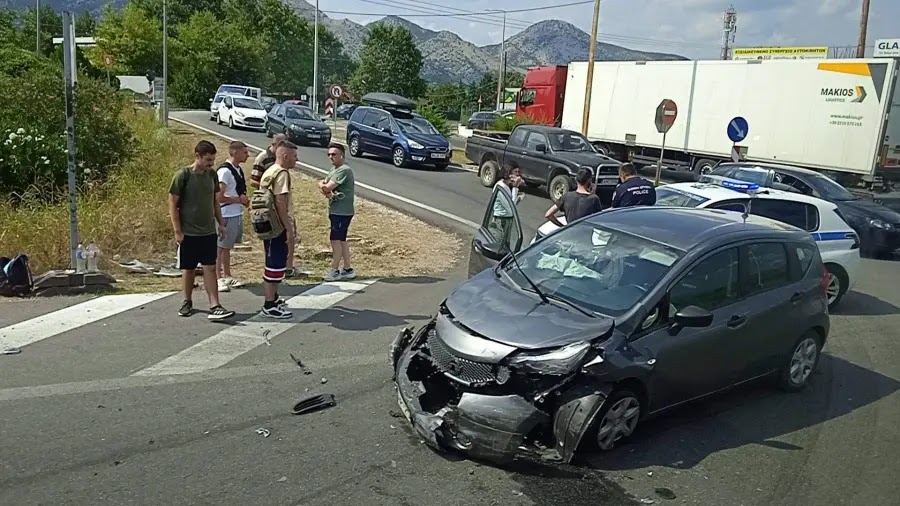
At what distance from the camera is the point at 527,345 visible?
16.1ft

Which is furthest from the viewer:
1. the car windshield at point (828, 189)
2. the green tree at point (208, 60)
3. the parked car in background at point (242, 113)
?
the green tree at point (208, 60)

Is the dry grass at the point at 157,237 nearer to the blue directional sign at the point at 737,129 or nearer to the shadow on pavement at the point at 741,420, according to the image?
the shadow on pavement at the point at 741,420

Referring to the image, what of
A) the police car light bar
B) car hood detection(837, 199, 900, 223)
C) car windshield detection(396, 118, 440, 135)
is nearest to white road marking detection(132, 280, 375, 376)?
the police car light bar

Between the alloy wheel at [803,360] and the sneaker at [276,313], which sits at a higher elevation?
the alloy wheel at [803,360]

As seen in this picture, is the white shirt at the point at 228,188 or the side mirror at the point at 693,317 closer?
the side mirror at the point at 693,317

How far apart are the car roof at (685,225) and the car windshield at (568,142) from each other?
41.1ft

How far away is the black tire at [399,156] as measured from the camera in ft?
80.2

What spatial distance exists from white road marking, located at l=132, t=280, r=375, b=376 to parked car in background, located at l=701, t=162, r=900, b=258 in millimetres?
8313

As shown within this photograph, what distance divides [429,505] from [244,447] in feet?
4.35

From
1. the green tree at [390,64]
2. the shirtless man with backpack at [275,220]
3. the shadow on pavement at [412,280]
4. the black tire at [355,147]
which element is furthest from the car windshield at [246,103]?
the green tree at [390,64]

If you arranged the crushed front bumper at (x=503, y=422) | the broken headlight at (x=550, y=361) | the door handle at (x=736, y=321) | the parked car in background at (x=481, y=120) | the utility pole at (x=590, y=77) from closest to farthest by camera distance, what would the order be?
1. the crushed front bumper at (x=503, y=422)
2. the broken headlight at (x=550, y=361)
3. the door handle at (x=736, y=321)
4. the utility pole at (x=590, y=77)
5. the parked car in background at (x=481, y=120)

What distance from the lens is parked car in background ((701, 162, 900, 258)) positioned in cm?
1455

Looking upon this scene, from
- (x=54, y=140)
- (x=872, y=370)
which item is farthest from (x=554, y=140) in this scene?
(x=872, y=370)

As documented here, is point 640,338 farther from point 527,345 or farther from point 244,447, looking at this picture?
point 244,447
